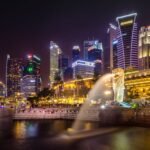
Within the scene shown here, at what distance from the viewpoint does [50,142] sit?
3441 centimetres

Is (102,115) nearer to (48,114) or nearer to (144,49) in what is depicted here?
(48,114)

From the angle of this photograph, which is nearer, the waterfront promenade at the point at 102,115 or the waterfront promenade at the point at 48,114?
the waterfront promenade at the point at 102,115

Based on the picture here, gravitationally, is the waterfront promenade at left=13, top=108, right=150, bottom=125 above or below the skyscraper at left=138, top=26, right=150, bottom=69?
below

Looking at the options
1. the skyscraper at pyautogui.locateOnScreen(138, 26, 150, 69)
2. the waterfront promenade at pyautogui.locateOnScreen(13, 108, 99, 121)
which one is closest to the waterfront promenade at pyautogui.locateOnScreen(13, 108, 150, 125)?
the waterfront promenade at pyautogui.locateOnScreen(13, 108, 99, 121)

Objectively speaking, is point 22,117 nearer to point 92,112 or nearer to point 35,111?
point 35,111

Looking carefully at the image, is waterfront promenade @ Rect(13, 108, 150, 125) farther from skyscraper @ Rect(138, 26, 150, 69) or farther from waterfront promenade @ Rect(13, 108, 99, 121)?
skyscraper @ Rect(138, 26, 150, 69)

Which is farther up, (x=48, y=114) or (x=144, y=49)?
(x=144, y=49)

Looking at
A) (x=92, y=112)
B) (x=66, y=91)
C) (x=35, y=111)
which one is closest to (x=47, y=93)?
(x=66, y=91)

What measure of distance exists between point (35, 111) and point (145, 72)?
83.3 meters

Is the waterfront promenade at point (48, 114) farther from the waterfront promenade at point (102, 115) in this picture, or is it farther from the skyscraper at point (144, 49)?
the skyscraper at point (144, 49)

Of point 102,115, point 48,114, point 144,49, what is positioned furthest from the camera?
point 144,49

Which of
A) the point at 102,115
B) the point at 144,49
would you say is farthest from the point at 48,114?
the point at 144,49

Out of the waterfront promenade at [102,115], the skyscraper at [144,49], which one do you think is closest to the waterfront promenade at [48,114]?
the waterfront promenade at [102,115]

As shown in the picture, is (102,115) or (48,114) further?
(48,114)
